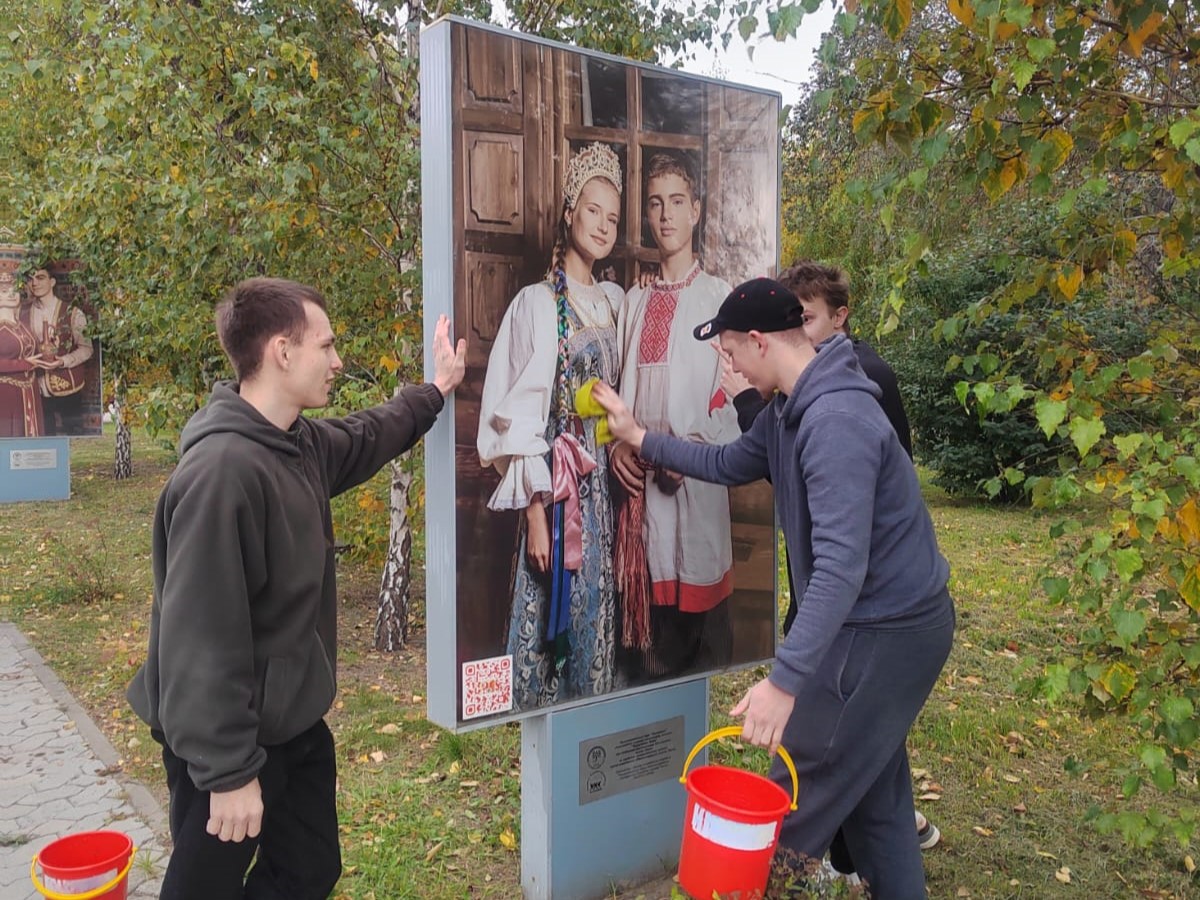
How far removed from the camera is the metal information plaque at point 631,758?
339 cm

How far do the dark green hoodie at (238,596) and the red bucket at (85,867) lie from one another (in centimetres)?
48

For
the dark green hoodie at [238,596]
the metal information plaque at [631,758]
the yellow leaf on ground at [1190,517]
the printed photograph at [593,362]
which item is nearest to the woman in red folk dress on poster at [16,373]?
the printed photograph at [593,362]

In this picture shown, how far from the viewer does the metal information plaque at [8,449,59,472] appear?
14.5m

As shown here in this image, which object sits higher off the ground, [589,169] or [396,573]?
[589,169]

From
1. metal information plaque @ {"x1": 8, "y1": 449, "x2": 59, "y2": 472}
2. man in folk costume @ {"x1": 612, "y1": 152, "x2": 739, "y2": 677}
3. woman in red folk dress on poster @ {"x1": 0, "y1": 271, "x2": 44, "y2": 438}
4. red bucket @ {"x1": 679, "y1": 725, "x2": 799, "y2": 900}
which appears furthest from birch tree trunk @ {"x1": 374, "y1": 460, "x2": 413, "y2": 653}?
metal information plaque @ {"x1": 8, "y1": 449, "x2": 59, "y2": 472}

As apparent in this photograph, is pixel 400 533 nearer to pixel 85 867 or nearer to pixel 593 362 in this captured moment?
pixel 593 362

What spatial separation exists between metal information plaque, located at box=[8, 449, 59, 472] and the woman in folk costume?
1409 centimetres

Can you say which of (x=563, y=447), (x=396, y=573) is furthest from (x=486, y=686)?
(x=396, y=573)

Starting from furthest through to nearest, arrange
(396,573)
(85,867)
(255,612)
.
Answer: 1. (396,573)
2. (85,867)
3. (255,612)

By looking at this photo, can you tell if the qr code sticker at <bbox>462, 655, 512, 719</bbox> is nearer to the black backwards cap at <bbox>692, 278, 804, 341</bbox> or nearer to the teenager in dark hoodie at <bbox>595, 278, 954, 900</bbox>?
the teenager in dark hoodie at <bbox>595, 278, 954, 900</bbox>

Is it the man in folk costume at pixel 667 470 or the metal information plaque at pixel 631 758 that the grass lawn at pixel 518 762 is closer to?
the metal information plaque at pixel 631 758

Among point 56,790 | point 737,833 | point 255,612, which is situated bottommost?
point 56,790

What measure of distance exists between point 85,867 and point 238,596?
1.00 m

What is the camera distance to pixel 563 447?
3.19 meters
